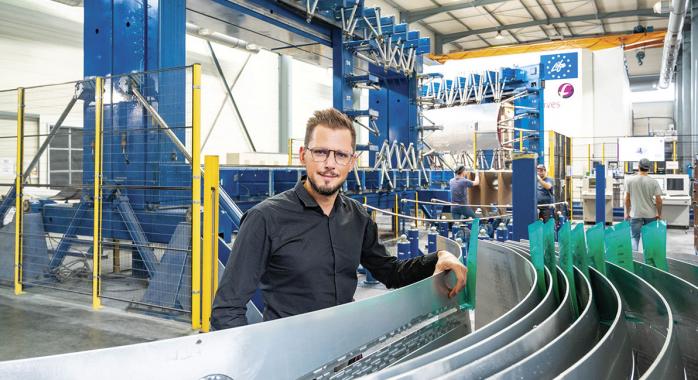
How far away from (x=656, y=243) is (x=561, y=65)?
50.4 feet

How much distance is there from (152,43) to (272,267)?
415 cm

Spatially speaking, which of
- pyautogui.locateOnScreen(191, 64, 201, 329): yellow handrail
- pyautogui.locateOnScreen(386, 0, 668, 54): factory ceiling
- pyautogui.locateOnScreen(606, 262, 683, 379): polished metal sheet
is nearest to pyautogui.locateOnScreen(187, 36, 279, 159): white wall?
pyautogui.locateOnScreen(386, 0, 668, 54): factory ceiling

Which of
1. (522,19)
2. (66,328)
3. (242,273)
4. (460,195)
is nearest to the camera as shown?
(242,273)

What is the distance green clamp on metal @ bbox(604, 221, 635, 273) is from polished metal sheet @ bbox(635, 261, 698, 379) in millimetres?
398

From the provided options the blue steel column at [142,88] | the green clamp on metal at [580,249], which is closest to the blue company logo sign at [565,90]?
the blue steel column at [142,88]

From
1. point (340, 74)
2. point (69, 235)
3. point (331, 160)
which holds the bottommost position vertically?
point (69, 235)

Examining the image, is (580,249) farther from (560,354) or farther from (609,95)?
(609,95)

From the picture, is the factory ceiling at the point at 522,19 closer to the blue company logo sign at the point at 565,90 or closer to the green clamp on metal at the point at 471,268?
the blue company logo sign at the point at 565,90

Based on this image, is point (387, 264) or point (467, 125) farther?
point (467, 125)

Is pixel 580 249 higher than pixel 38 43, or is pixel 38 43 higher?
pixel 38 43

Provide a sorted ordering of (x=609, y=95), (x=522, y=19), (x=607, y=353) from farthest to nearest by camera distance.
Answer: (x=522, y=19) → (x=609, y=95) → (x=607, y=353)

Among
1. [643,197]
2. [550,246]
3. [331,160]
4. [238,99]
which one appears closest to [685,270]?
[550,246]

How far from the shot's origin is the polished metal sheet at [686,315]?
1.33 m

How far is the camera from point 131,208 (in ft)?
16.7
